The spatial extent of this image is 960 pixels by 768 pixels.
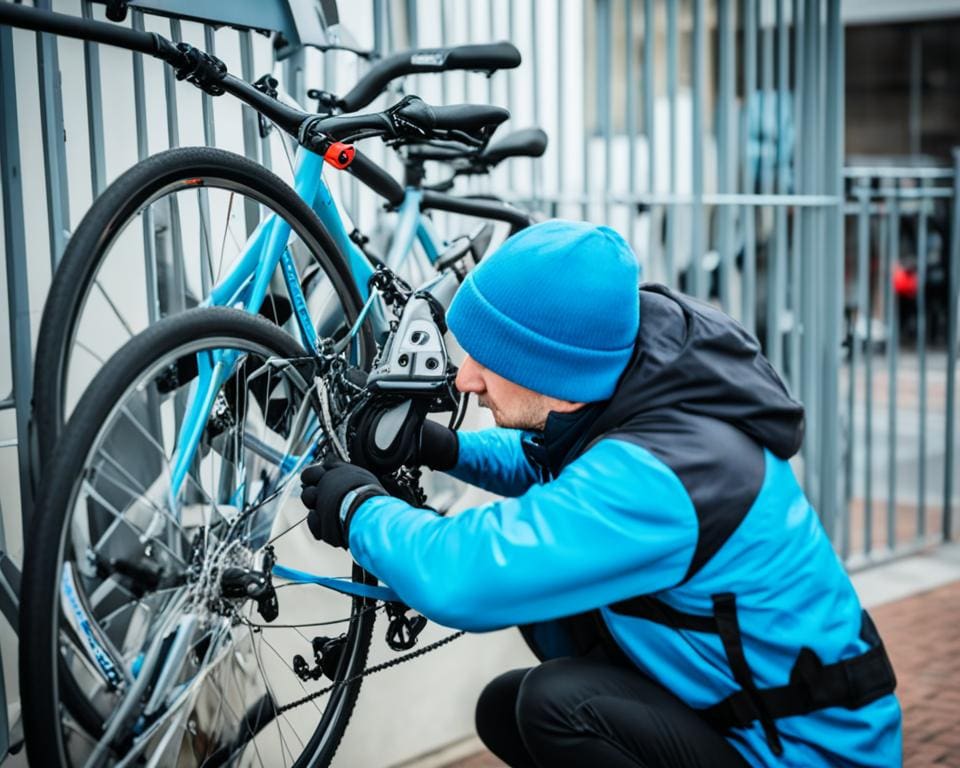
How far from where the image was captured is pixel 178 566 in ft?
7.30

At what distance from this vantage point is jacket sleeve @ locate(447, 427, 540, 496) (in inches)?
111

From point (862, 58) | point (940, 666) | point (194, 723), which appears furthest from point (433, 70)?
point (862, 58)

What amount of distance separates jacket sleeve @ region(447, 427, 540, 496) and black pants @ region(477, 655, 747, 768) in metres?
0.50

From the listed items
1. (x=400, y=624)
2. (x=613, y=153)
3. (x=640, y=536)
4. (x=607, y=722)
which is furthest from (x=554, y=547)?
(x=613, y=153)

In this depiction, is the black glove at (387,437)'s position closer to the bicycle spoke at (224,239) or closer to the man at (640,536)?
the man at (640,536)

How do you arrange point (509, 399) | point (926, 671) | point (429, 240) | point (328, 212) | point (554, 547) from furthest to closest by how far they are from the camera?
point (926, 671)
point (429, 240)
point (328, 212)
point (509, 399)
point (554, 547)

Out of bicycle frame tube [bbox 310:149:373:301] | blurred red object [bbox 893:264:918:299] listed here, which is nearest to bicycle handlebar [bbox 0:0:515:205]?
bicycle frame tube [bbox 310:149:373:301]

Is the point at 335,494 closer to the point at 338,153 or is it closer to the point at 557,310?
the point at 557,310

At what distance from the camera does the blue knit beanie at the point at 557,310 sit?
2.20m

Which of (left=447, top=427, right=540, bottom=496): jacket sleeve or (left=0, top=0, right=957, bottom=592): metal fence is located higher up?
(left=0, top=0, right=957, bottom=592): metal fence

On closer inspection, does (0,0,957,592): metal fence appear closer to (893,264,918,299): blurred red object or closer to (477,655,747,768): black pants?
(477,655,747,768): black pants

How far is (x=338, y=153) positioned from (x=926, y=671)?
10.4 feet

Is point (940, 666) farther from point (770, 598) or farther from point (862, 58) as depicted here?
point (862, 58)

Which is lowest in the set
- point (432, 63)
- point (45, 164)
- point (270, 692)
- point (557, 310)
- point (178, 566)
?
point (270, 692)
